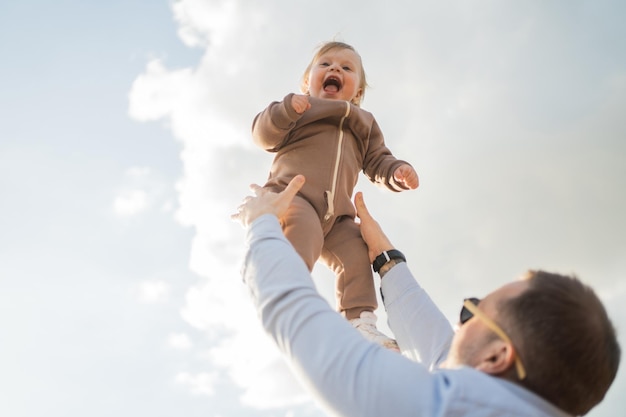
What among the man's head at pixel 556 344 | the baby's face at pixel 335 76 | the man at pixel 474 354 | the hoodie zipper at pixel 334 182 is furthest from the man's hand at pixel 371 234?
the man's head at pixel 556 344

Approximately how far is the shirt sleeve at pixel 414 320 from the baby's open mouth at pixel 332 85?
1867 millimetres

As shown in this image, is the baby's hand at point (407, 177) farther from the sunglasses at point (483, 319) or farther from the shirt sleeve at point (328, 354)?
the shirt sleeve at point (328, 354)

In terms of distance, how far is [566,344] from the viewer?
1.81 meters

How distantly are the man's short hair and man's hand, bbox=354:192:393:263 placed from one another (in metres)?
1.86

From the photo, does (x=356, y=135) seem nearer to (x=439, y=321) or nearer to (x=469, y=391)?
(x=439, y=321)

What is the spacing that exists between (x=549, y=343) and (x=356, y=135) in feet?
9.37

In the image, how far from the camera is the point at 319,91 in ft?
15.5

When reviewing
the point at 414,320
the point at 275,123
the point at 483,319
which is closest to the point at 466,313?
the point at 483,319

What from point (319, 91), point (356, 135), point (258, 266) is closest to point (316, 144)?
point (356, 135)

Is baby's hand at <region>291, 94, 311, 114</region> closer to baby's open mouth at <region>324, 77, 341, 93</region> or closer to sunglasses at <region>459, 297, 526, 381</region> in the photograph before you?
baby's open mouth at <region>324, 77, 341, 93</region>

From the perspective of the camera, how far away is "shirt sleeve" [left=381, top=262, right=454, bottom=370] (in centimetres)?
294

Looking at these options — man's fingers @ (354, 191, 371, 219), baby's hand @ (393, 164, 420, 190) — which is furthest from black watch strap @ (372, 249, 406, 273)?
baby's hand @ (393, 164, 420, 190)

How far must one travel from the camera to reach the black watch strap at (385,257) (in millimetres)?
A: 3613

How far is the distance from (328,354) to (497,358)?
597mm
